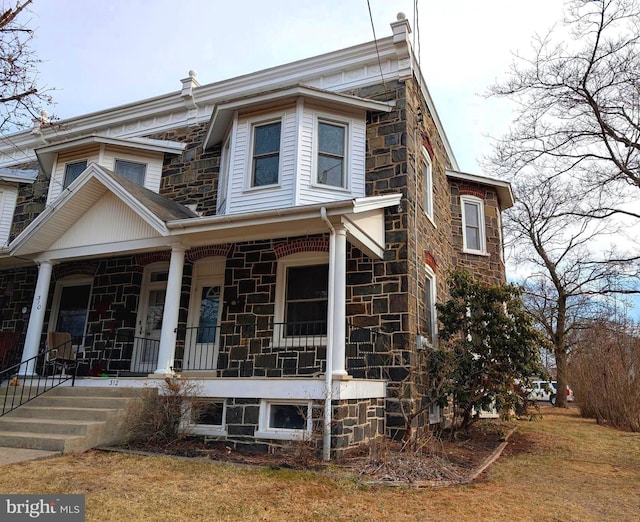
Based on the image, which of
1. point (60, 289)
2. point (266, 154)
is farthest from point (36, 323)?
point (266, 154)

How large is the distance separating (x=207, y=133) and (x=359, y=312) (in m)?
5.53

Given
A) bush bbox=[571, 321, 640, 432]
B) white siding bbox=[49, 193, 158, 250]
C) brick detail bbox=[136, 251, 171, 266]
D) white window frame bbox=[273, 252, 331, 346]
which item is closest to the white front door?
brick detail bbox=[136, 251, 171, 266]

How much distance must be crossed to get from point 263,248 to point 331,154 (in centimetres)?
232

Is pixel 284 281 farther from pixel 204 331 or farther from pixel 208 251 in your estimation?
pixel 204 331

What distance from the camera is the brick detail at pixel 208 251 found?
32.2ft

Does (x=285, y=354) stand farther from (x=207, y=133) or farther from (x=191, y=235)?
(x=207, y=133)

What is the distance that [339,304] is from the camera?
23.5ft

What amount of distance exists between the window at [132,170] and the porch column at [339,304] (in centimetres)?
663

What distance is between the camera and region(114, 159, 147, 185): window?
11.8 metres

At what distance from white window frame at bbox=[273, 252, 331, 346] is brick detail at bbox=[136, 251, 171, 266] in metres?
2.63

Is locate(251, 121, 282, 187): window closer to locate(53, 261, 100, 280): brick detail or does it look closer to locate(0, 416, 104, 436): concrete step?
locate(53, 261, 100, 280): brick detail

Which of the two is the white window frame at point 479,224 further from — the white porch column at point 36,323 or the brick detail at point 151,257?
the white porch column at point 36,323

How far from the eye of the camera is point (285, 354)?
29.1 ft

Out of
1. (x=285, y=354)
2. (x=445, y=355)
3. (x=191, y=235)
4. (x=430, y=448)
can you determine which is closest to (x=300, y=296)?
(x=285, y=354)
